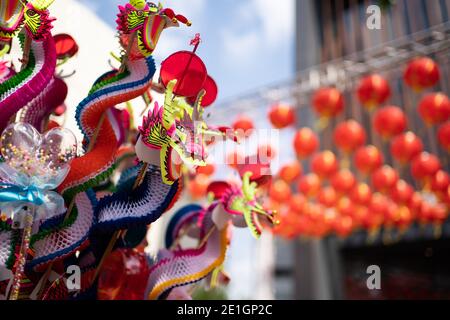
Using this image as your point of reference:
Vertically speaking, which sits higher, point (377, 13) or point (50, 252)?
point (377, 13)

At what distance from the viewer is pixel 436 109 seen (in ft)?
11.1

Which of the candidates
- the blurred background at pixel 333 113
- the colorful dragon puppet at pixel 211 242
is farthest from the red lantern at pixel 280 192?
the colorful dragon puppet at pixel 211 242

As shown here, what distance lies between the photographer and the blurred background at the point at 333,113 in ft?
6.61

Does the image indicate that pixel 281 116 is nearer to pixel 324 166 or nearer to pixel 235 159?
pixel 324 166

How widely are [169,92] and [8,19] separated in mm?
520

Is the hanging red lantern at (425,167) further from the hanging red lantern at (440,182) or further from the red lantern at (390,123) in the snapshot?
the red lantern at (390,123)

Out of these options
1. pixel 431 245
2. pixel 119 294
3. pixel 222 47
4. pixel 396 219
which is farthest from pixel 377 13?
pixel 431 245

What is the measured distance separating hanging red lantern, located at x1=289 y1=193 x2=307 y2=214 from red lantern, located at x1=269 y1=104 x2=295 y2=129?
158 centimetres

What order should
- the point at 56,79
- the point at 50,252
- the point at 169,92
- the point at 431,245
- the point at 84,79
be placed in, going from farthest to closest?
the point at 431,245, the point at 84,79, the point at 56,79, the point at 50,252, the point at 169,92

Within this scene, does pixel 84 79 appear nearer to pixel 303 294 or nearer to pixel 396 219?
pixel 396 219

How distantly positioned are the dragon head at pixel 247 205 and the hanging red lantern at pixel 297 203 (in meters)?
3.83

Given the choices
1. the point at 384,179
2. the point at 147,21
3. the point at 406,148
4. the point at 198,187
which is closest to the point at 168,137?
the point at 147,21

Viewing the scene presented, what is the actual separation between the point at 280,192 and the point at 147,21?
13.1 ft

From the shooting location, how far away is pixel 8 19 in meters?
1.37
